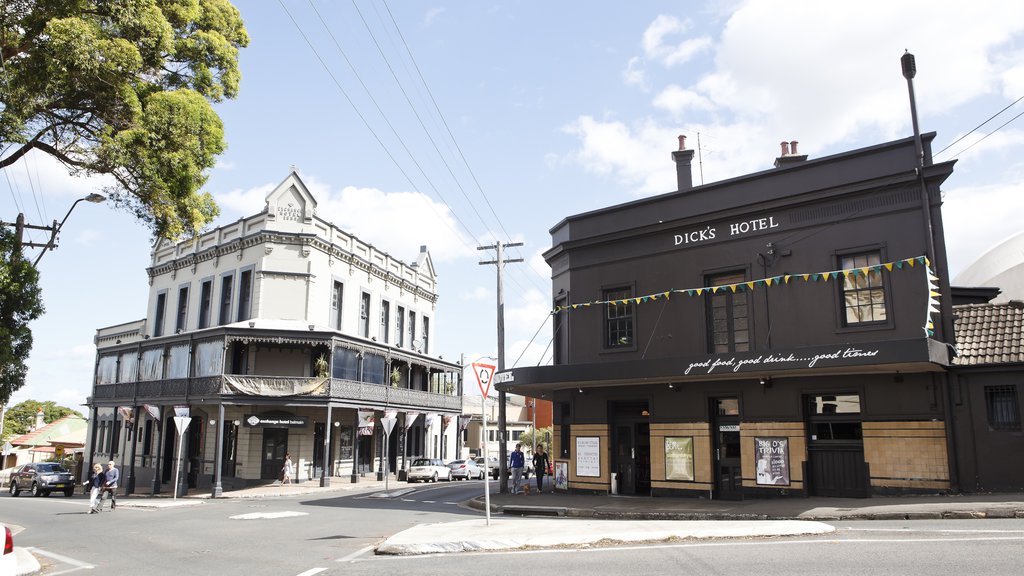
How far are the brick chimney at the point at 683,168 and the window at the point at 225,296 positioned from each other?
2127 cm

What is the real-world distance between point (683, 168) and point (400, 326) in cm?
2237

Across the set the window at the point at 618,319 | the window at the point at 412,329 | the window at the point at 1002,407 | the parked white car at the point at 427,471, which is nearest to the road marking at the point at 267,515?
the window at the point at 618,319

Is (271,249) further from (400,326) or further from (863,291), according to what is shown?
(863,291)

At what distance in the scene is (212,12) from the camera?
42.0 ft

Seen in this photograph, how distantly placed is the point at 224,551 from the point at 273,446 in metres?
20.5

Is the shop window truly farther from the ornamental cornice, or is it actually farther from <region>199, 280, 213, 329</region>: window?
<region>199, 280, 213, 329</region>: window

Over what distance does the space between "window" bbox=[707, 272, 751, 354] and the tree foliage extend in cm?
1279

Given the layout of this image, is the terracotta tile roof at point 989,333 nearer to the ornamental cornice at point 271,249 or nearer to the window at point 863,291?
the window at point 863,291

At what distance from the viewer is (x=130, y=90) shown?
11.1 m

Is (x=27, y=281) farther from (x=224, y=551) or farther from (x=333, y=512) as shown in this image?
(x=333, y=512)

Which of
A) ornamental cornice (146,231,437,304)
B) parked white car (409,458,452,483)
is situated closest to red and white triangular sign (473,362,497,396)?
ornamental cornice (146,231,437,304)

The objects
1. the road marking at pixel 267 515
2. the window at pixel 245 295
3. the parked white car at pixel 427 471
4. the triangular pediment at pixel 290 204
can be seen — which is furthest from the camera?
the parked white car at pixel 427 471

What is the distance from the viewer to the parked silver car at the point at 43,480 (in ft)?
100

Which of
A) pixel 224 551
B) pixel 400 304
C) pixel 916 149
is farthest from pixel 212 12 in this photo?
pixel 400 304
